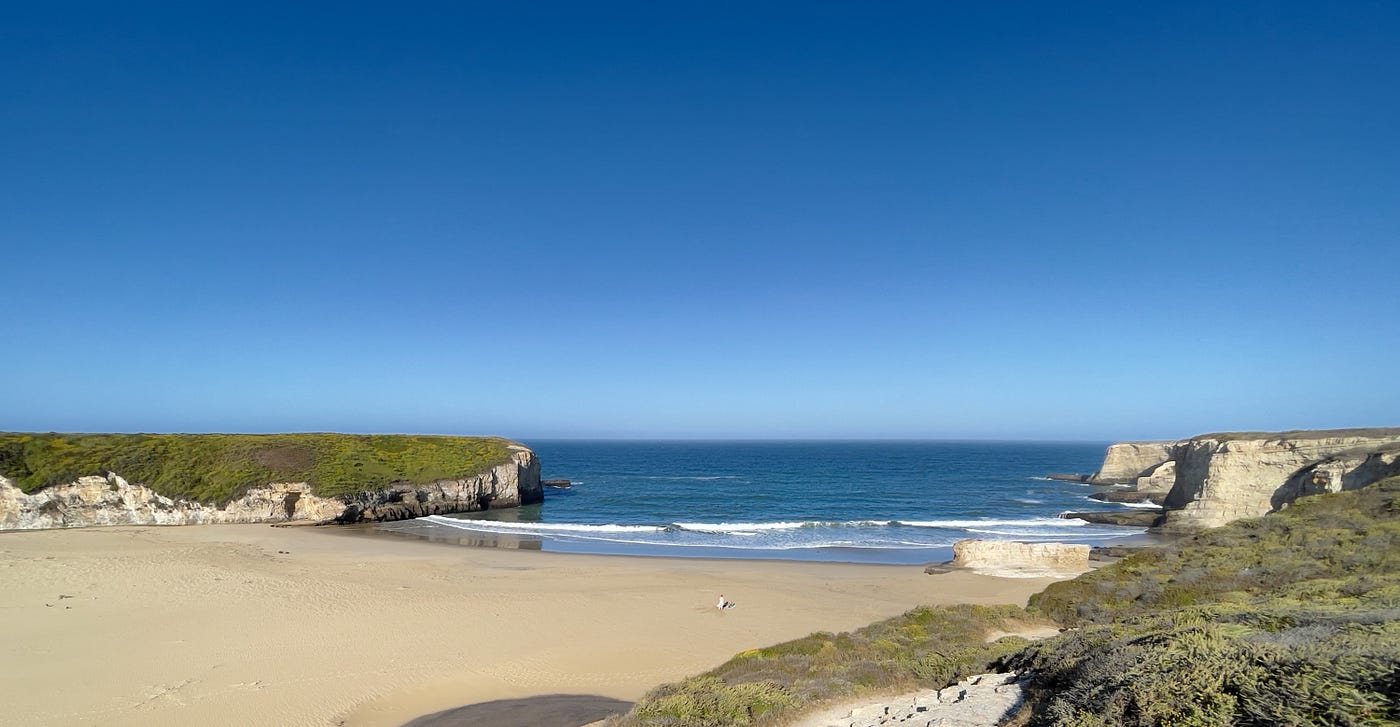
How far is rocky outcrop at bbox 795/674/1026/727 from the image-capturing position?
23.1ft

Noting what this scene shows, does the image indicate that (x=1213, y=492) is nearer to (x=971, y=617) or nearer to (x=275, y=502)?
(x=971, y=617)

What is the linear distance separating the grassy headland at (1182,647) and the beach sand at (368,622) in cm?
453

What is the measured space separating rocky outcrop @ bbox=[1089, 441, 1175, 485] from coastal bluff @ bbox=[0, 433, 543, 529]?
63.1 meters

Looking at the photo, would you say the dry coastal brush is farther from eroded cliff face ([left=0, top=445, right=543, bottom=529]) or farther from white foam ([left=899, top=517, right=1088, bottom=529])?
eroded cliff face ([left=0, top=445, right=543, bottom=529])

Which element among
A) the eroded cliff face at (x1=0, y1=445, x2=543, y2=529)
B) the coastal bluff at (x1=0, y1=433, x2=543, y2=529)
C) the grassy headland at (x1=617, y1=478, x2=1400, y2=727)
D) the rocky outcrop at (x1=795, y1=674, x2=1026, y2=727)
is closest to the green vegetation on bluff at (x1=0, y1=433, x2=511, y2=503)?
the coastal bluff at (x1=0, y1=433, x2=543, y2=529)

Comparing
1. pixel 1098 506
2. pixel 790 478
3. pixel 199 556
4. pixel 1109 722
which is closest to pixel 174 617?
pixel 199 556

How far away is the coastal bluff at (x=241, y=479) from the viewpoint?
33.7 m

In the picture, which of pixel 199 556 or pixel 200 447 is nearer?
pixel 199 556

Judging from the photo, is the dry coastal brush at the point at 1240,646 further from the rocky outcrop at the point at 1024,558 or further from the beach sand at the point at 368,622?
the rocky outcrop at the point at 1024,558

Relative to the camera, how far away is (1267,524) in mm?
17016

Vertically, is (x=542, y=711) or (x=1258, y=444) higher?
(x=1258, y=444)

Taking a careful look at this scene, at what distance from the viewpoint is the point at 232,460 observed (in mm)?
40938

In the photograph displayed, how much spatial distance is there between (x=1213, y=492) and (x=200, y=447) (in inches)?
2472

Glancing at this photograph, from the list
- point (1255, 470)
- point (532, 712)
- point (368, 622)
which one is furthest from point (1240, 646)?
point (1255, 470)
